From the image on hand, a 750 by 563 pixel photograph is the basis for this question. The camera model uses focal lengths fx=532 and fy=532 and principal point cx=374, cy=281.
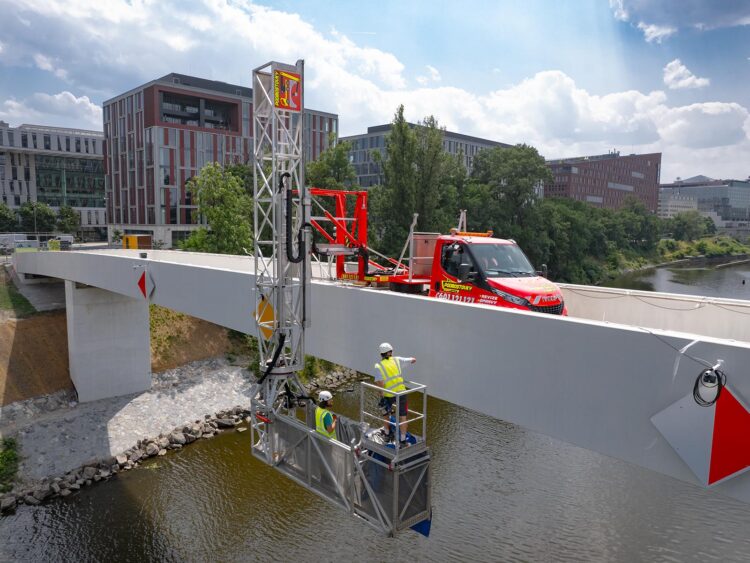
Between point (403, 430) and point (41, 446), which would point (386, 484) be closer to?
point (403, 430)

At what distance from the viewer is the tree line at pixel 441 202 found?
36938mm

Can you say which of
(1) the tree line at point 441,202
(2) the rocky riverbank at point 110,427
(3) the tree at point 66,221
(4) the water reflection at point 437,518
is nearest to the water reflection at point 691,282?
(1) the tree line at point 441,202

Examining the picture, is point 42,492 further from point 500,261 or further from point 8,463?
point 500,261

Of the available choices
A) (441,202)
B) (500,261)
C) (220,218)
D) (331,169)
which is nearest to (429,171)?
(441,202)

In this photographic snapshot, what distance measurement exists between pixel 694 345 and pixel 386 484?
4.54 meters

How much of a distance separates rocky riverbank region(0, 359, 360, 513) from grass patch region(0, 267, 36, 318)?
6.67 metres

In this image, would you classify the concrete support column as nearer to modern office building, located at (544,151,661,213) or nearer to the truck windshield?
the truck windshield

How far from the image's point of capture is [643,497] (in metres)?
16.7

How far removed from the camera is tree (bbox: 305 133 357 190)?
42906mm

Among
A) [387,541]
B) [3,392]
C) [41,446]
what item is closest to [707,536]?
[387,541]

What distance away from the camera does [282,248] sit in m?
10.3

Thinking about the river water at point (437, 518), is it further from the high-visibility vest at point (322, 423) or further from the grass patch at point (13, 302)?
the grass patch at point (13, 302)

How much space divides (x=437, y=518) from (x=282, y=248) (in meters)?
10.1

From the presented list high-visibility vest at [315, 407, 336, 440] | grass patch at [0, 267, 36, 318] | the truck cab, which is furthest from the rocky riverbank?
the truck cab
